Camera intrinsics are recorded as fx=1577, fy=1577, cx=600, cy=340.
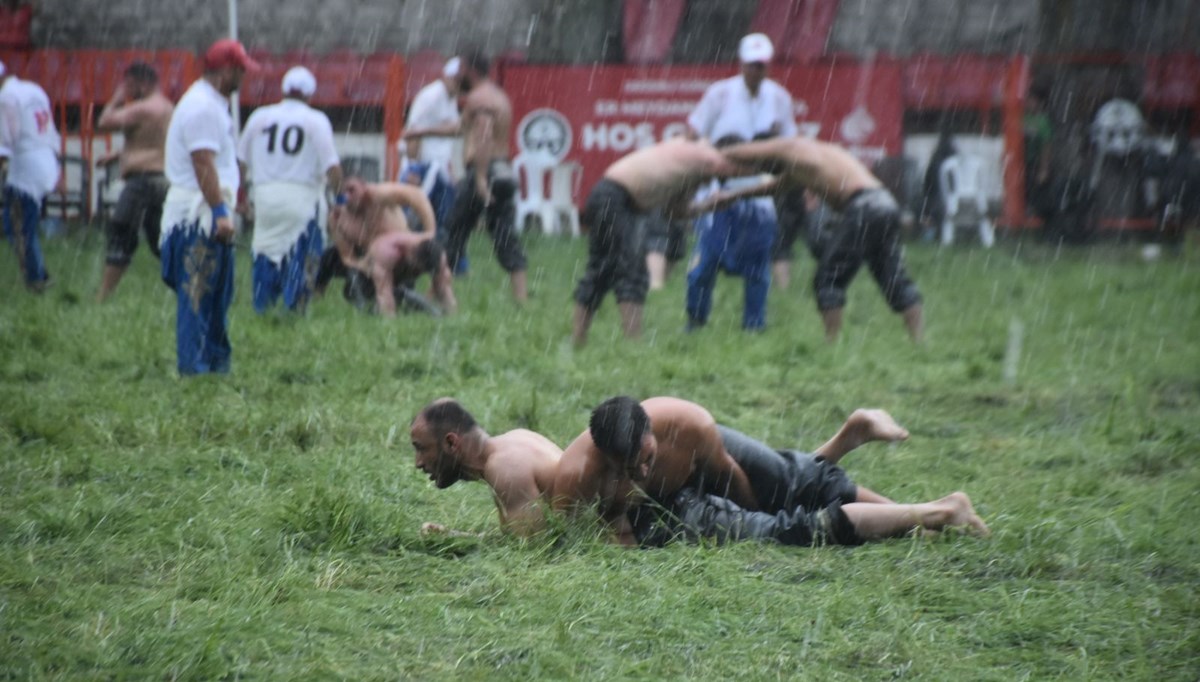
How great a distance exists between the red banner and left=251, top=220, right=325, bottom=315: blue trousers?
7.36m

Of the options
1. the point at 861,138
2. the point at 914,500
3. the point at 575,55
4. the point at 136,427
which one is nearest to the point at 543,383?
the point at 136,427

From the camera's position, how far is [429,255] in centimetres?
1045

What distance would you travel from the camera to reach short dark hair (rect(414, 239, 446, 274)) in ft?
34.2

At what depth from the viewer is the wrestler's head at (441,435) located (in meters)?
4.92

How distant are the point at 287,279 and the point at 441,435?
5.49 m

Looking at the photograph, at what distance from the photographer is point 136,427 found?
6.52m

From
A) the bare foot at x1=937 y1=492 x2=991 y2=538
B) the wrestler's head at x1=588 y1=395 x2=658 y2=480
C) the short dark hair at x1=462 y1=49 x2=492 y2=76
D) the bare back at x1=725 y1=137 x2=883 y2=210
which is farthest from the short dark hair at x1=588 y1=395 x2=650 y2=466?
the short dark hair at x1=462 y1=49 x2=492 y2=76

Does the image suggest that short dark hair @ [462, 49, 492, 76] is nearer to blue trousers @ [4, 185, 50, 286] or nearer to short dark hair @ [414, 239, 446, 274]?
short dark hair @ [414, 239, 446, 274]

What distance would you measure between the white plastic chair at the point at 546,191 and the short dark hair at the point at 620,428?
12685 millimetres

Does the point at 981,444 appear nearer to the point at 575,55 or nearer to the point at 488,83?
the point at 488,83

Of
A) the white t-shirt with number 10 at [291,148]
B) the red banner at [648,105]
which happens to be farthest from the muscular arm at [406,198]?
the red banner at [648,105]

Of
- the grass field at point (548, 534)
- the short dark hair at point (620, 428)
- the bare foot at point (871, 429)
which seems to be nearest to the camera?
the grass field at point (548, 534)

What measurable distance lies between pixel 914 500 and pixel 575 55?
14.5 metres

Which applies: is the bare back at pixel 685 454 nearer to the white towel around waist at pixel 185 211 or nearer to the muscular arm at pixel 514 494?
the muscular arm at pixel 514 494
